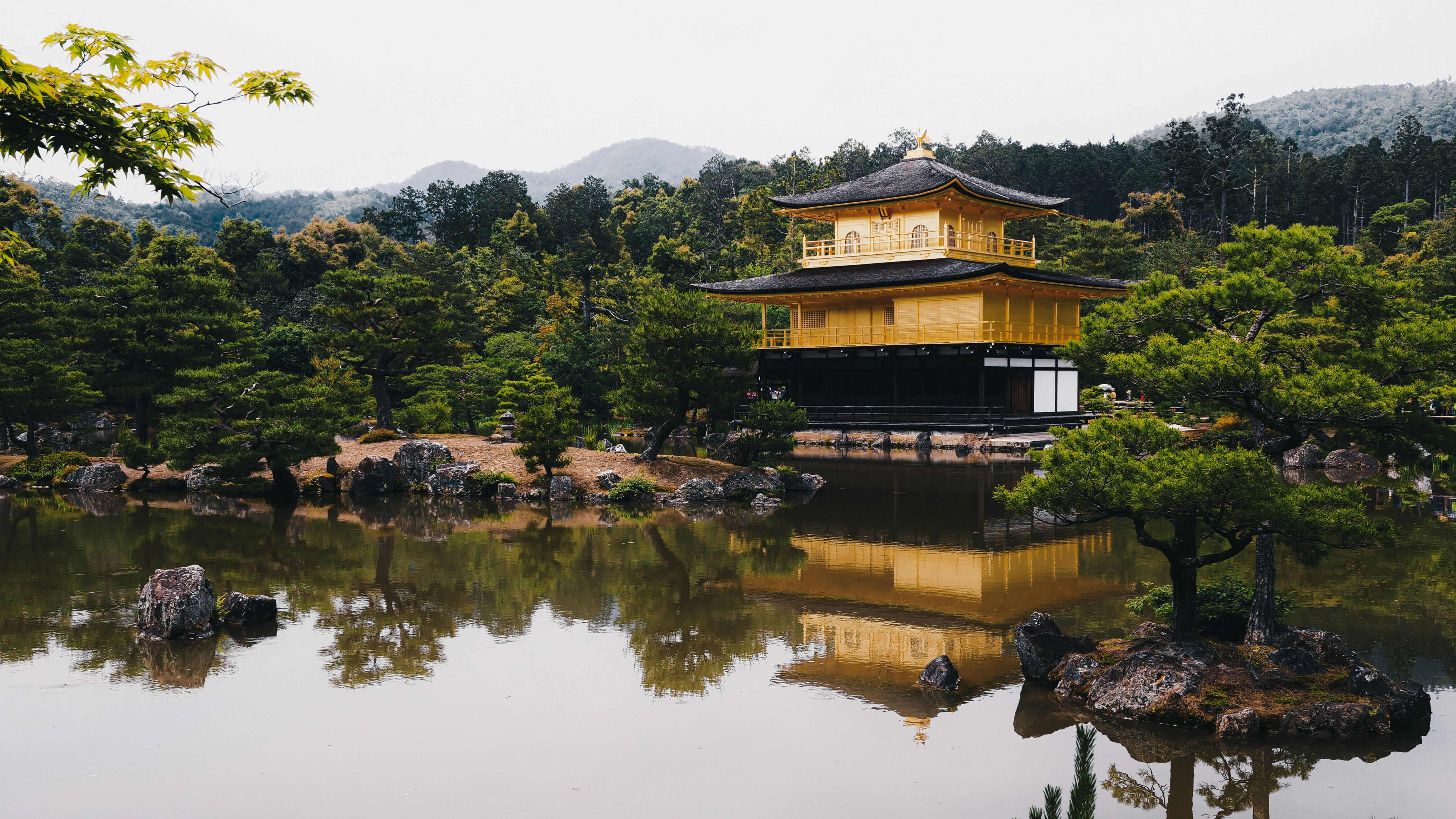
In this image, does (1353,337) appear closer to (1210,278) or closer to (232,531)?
(1210,278)

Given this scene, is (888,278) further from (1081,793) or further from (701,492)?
(1081,793)

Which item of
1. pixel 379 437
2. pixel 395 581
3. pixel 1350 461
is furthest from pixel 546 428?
pixel 1350 461

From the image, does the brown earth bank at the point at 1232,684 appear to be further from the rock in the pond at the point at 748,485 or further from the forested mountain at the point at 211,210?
the forested mountain at the point at 211,210

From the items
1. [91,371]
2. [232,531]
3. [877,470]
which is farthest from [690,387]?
[91,371]

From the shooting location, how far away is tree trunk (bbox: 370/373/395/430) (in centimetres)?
2831

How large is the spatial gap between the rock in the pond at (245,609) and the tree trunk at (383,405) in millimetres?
17120

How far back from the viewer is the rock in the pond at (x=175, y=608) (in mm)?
10609

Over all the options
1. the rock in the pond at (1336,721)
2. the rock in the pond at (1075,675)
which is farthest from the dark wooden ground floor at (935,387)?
the rock in the pond at (1336,721)

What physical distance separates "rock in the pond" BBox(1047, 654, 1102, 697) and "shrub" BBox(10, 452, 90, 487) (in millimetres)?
25114

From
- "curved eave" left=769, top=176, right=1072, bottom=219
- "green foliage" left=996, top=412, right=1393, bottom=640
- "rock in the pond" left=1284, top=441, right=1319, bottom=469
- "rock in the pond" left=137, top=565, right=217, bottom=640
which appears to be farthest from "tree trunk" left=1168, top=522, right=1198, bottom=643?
"curved eave" left=769, top=176, right=1072, bottom=219

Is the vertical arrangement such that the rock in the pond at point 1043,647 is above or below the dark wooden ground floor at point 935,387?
below

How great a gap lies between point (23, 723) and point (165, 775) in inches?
81.2

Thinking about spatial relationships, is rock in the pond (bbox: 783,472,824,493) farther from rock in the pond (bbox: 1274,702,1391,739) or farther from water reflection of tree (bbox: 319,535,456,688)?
rock in the pond (bbox: 1274,702,1391,739)

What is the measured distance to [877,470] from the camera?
26297 mm
